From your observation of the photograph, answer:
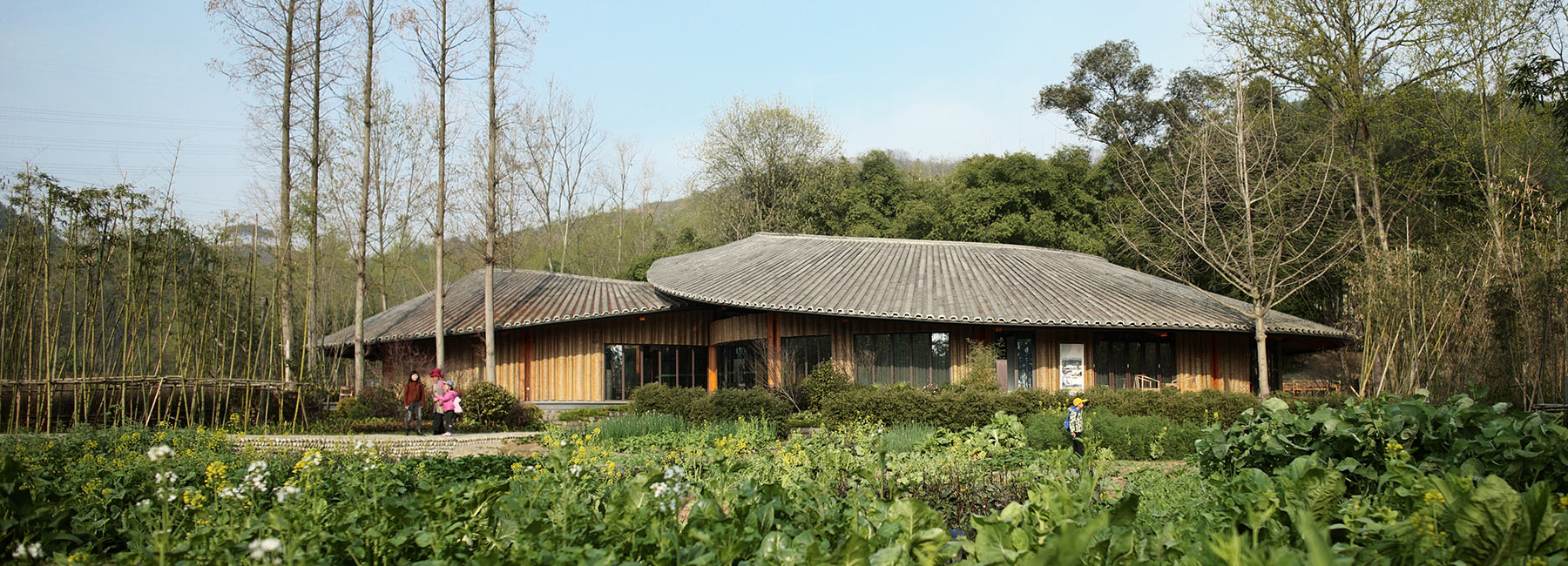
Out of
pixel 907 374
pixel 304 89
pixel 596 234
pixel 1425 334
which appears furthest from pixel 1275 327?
pixel 596 234

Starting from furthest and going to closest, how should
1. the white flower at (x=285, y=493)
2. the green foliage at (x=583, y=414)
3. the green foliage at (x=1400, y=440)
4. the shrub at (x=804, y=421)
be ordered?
the green foliage at (x=583, y=414) < the shrub at (x=804, y=421) < the green foliage at (x=1400, y=440) < the white flower at (x=285, y=493)

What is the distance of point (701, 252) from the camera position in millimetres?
29453

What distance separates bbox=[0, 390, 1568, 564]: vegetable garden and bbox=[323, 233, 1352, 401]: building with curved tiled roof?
12509mm

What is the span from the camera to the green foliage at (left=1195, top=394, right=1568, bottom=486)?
13.5 ft

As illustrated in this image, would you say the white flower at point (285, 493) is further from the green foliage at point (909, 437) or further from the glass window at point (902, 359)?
the glass window at point (902, 359)

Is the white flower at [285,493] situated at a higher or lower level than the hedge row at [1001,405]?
higher

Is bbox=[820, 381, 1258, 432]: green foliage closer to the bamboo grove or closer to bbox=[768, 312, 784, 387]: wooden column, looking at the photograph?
bbox=[768, 312, 784, 387]: wooden column

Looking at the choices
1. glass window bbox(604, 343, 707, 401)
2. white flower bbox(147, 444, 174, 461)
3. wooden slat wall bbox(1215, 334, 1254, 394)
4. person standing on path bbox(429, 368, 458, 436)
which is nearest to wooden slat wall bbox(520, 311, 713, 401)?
glass window bbox(604, 343, 707, 401)

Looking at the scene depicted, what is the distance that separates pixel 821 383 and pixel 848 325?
1.94 meters

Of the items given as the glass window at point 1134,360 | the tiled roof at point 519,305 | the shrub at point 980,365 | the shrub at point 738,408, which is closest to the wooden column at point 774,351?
the tiled roof at point 519,305

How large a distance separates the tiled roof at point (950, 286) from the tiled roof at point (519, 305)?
1069 mm

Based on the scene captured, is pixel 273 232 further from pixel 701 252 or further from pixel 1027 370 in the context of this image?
pixel 1027 370

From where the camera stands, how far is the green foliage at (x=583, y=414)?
64.8 ft

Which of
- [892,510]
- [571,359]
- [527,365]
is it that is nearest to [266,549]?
[892,510]
